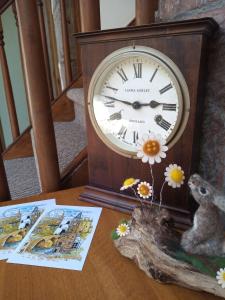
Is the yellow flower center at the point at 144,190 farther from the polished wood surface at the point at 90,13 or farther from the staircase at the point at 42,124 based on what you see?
the polished wood surface at the point at 90,13

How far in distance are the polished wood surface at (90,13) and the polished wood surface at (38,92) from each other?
15 centimetres

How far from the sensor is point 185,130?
0.52 metres

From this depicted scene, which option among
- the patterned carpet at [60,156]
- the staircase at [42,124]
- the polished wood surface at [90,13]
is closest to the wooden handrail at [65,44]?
the staircase at [42,124]

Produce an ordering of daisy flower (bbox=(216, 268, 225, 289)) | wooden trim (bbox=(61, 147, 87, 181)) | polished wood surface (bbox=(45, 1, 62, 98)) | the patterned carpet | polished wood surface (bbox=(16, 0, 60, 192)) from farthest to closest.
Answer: polished wood surface (bbox=(45, 1, 62, 98)) → the patterned carpet → wooden trim (bbox=(61, 147, 87, 181)) → polished wood surface (bbox=(16, 0, 60, 192)) → daisy flower (bbox=(216, 268, 225, 289))

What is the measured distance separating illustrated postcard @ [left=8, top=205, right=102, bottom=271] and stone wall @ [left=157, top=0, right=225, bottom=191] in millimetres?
327

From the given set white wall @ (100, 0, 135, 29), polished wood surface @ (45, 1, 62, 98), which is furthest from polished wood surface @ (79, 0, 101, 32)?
polished wood surface @ (45, 1, 62, 98)

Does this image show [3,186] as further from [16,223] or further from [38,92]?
[38,92]

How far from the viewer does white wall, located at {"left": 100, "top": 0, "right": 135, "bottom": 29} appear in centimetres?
174

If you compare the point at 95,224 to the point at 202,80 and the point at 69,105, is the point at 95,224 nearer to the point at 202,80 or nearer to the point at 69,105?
the point at 202,80

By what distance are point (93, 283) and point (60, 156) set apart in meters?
0.74

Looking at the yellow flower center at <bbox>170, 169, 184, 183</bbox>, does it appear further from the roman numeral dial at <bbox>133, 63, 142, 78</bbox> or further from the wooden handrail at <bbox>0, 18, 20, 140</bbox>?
the wooden handrail at <bbox>0, 18, 20, 140</bbox>

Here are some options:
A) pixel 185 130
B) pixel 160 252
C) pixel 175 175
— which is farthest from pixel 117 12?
pixel 160 252

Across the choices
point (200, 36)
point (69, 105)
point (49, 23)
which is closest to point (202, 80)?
point (200, 36)

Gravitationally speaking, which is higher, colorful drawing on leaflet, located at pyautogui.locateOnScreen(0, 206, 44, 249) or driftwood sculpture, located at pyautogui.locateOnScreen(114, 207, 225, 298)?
driftwood sculpture, located at pyautogui.locateOnScreen(114, 207, 225, 298)
